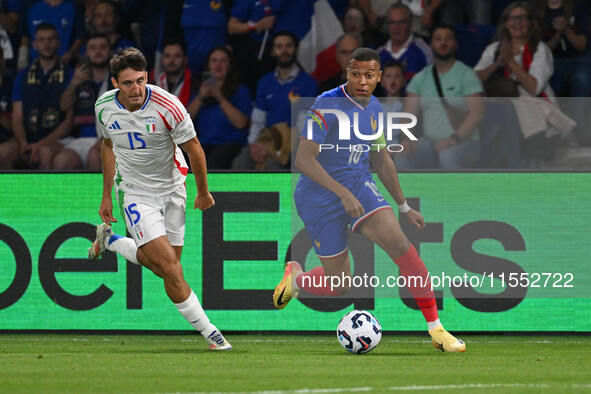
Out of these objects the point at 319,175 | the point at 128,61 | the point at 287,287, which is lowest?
the point at 287,287

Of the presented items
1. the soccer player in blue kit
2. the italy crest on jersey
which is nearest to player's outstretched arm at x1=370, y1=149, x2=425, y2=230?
the soccer player in blue kit

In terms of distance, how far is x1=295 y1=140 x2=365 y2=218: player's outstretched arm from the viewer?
29.8 ft

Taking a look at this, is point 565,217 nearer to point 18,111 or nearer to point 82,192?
point 82,192

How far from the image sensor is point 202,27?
40.3 feet

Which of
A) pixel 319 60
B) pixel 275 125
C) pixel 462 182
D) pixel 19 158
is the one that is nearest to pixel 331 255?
pixel 462 182

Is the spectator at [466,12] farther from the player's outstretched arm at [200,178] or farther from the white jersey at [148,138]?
the player's outstretched arm at [200,178]

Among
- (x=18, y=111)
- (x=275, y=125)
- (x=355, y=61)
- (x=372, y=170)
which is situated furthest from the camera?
(x=18, y=111)

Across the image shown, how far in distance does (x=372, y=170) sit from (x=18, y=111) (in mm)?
4614

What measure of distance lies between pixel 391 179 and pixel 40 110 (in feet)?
14.5

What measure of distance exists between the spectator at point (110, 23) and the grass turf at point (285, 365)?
12.9 feet

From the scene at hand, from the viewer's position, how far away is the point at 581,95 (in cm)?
1141

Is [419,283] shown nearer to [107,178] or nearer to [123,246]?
[123,246]

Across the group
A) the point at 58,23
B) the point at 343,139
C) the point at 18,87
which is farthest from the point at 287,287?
the point at 58,23

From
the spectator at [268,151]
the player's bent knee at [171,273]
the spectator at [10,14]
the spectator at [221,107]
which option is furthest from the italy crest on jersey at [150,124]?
the spectator at [10,14]
